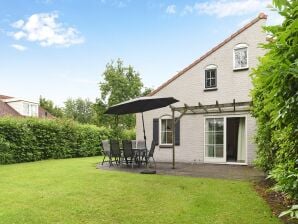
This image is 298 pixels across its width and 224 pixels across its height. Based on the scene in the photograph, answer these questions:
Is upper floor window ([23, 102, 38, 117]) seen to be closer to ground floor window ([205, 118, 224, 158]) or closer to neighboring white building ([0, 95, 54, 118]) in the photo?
neighboring white building ([0, 95, 54, 118])

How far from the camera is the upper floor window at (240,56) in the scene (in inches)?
500

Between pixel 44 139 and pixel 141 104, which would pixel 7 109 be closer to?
pixel 44 139

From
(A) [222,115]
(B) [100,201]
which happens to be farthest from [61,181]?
(A) [222,115]

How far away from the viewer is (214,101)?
1339cm

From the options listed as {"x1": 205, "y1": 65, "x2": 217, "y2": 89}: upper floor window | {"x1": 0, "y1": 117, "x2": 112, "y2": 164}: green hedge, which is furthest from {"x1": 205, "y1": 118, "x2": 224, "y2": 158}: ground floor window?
{"x1": 0, "y1": 117, "x2": 112, "y2": 164}: green hedge

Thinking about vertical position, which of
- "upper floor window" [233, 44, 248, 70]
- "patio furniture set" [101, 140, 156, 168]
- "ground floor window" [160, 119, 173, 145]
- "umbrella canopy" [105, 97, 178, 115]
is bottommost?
"patio furniture set" [101, 140, 156, 168]

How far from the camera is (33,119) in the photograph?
51.0ft

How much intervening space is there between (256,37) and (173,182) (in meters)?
7.68

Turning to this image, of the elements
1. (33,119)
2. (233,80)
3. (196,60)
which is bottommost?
(33,119)

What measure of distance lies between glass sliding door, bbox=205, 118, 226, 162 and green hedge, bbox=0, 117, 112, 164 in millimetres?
8106

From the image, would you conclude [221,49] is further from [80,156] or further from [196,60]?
[80,156]

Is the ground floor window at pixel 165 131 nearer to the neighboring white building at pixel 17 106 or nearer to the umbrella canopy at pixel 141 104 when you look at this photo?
the umbrella canopy at pixel 141 104

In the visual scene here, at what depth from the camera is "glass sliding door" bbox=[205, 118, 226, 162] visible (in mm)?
12969

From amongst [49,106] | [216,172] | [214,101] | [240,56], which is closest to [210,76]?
[214,101]
